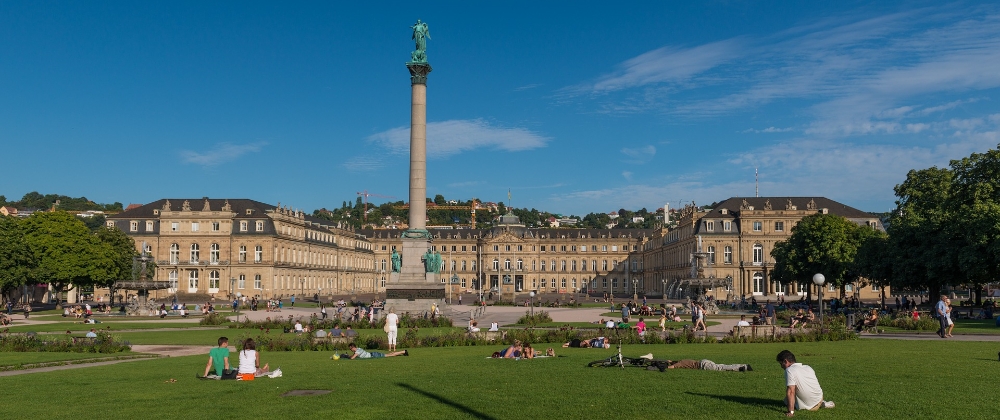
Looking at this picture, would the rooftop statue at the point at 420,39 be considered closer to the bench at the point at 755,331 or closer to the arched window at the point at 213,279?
the bench at the point at 755,331

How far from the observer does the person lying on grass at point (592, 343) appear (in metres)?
28.9

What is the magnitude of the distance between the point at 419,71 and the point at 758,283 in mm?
75014

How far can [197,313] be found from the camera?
2601 inches

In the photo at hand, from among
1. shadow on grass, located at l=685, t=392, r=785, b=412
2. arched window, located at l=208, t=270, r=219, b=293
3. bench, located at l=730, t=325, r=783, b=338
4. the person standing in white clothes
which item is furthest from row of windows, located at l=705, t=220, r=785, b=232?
shadow on grass, located at l=685, t=392, r=785, b=412

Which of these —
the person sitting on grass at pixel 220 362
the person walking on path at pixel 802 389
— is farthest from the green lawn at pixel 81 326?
the person walking on path at pixel 802 389

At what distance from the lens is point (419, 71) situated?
58.9 metres

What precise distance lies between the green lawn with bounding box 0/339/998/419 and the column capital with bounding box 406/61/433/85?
35889 millimetres

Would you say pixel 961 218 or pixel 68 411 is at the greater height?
pixel 961 218

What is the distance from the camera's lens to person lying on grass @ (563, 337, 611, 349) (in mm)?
28875

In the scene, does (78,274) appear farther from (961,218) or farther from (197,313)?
(961,218)

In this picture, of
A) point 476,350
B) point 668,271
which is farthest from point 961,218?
point 668,271

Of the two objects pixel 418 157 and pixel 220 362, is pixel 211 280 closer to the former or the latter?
pixel 418 157

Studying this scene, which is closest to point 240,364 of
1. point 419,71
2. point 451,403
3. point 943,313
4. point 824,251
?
point 451,403

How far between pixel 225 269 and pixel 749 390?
114578 millimetres
